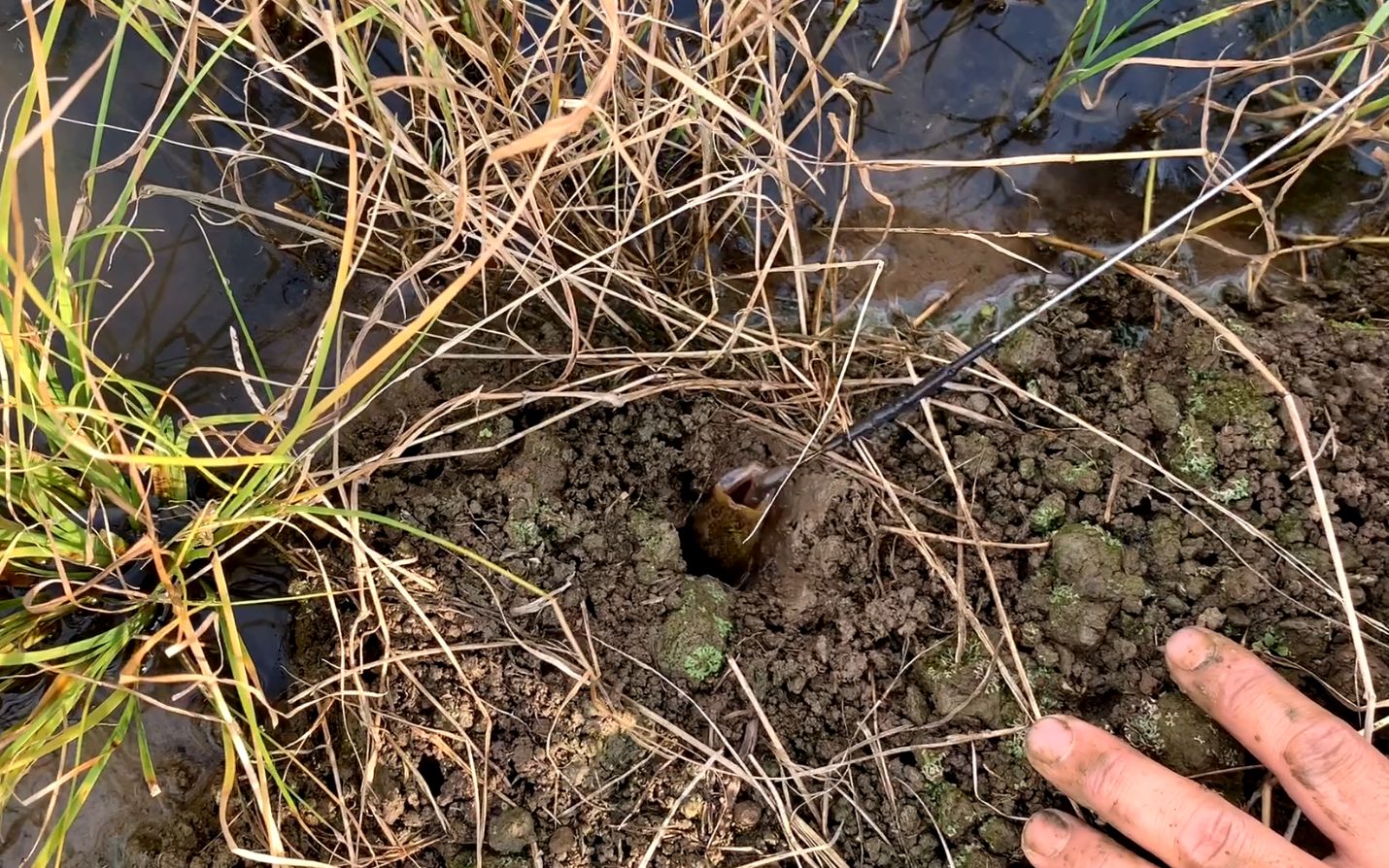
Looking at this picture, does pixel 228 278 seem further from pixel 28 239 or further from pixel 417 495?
pixel 417 495

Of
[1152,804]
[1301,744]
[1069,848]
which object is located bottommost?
[1069,848]

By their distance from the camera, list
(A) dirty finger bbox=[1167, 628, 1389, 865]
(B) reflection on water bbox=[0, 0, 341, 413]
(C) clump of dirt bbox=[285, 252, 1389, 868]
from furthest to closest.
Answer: (B) reflection on water bbox=[0, 0, 341, 413], (C) clump of dirt bbox=[285, 252, 1389, 868], (A) dirty finger bbox=[1167, 628, 1389, 865]

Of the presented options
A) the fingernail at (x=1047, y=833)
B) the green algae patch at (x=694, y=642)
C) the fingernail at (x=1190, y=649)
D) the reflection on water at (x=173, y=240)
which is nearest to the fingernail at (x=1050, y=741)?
the fingernail at (x=1047, y=833)

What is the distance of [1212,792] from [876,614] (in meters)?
0.58

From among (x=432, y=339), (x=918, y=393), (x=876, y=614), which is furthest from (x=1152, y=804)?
(x=432, y=339)

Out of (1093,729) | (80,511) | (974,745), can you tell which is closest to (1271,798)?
(1093,729)

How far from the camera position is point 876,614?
61.8 inches

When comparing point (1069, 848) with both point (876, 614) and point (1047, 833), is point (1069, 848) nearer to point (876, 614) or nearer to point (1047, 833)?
point (1047, 833)

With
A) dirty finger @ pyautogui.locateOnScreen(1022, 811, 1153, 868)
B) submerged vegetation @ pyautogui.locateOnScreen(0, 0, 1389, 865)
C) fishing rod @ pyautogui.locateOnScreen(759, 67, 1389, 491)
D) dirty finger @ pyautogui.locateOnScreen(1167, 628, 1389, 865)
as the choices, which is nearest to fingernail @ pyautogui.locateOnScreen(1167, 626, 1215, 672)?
dirty finger @ pyautogui.locateOnScreen(1167, 628, 1389, 865)

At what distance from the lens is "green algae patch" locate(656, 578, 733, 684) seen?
1.54m

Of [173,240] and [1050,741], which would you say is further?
[173,240]

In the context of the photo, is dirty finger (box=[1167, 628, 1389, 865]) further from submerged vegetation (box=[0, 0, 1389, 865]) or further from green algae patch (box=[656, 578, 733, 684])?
green algae patch (box=[656, 578, 733, 684])

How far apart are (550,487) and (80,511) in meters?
0.81

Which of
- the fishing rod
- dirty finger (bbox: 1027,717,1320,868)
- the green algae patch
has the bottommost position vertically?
the green algae patch
